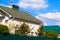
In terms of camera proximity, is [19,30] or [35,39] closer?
[35,39]

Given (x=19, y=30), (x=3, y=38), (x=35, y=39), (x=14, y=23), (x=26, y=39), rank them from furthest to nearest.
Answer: (x=14, y=23), (x=19, y=30), (x=35, y=39), (x=26, y=39), (x=3, y=38)

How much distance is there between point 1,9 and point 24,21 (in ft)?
13.2

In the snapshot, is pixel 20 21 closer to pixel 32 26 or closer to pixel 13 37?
pixel 32 26

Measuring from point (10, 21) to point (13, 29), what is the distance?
45.2 inches

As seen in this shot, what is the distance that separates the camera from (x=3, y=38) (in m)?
16.4

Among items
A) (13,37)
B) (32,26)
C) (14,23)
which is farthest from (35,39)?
(32,26)

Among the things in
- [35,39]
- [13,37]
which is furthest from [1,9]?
[13,37]

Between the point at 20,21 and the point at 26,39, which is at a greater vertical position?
the point at 20,21

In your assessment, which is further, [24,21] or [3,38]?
[24,21]

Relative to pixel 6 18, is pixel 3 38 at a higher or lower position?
lower

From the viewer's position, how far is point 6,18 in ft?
106

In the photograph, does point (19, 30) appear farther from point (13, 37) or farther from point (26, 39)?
point (13, 37)

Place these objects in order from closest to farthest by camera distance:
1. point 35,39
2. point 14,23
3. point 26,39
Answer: point 26,39 → point 35,39 → point 14,23

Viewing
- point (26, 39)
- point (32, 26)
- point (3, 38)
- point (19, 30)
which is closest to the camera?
point (3, 38)
